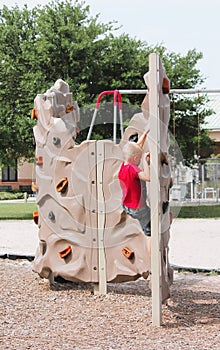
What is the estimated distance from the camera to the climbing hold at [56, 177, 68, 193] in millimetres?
6648

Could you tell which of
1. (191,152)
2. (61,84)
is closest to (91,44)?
(191,152)

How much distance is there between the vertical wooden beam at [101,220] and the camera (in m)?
6.52

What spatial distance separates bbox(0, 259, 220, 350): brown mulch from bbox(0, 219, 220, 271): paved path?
1859 millimetres

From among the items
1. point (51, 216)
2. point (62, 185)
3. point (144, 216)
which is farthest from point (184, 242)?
point (144, 216)

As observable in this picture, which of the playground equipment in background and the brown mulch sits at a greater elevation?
the playground equipment in background

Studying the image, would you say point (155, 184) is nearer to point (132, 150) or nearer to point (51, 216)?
point (132, 150)

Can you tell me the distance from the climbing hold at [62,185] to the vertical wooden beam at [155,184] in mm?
1774

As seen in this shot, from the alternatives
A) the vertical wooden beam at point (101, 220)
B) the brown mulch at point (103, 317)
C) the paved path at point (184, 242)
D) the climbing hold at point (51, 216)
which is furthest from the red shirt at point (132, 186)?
the paved path at point (184, 242)

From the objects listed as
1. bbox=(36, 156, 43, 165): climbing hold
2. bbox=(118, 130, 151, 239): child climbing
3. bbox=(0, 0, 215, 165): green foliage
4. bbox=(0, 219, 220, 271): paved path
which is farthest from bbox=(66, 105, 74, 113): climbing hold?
bbox=(0, 0, 215, 165): green foliage

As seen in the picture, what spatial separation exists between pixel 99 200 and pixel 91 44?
15029mm

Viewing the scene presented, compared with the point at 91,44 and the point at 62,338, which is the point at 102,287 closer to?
the point at 62,338

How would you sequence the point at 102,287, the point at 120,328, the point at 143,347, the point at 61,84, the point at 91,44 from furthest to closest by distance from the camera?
the point at 91,44 < the point at 61,84 < the point at 102,287 < the point at 120,328 < the point at 143,347

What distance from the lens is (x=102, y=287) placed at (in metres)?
6.53

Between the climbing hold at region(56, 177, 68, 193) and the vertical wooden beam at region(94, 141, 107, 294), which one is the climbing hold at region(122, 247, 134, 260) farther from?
the climbing hold at region(56, 177, 68, 193)
